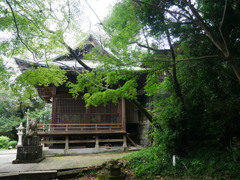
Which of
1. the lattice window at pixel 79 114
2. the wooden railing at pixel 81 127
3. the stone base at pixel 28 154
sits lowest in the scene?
the stone base at pixel 28 154

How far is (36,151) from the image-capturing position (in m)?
7.63

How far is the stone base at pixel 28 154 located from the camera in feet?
23.9

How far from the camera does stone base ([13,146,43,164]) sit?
23.9 ft

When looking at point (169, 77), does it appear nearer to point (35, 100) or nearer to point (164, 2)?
point (164, 2)

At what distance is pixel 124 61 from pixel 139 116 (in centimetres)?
986

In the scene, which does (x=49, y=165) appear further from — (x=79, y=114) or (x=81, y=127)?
(x=79, y=114)

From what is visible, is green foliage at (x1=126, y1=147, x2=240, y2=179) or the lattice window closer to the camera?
green foliage at (x1=126, y1=147, x2=240, y2=179)

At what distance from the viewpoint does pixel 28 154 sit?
294 inches

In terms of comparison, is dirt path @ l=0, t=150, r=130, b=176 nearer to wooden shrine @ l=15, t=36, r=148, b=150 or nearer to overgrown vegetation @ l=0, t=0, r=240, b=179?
overgrown vegetation @ l=0, t=0, r=240, b=179

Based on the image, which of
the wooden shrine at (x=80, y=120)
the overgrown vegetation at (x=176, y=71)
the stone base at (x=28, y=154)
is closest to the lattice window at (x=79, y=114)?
the wooden shrine at (x=80, y=120)

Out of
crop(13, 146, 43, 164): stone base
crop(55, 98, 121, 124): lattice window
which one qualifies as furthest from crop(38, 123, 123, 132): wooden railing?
crop(13, 146, 43, 164): stone base

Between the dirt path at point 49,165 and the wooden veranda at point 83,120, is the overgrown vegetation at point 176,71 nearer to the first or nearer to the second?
the dirt path at point 49,165

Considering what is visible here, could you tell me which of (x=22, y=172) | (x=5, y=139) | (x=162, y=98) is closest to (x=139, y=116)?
(x=162, y=98)

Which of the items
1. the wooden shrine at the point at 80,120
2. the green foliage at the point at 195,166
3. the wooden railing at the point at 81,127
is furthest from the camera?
the wooden shrine at the point at 80,120
